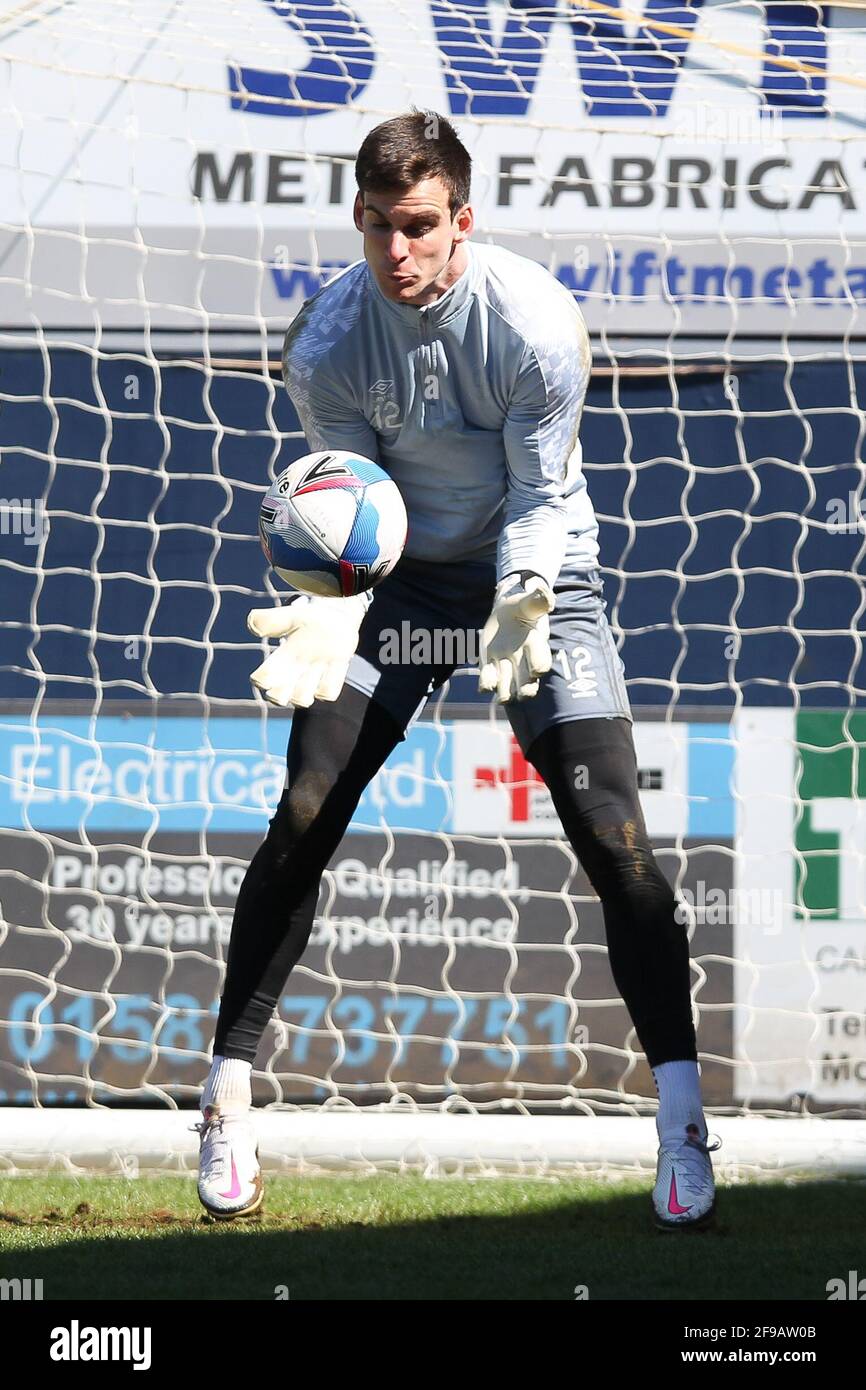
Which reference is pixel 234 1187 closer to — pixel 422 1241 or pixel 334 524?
pixel 422 1241

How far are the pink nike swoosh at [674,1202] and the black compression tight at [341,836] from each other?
196 millimetres

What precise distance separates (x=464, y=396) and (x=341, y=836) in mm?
787

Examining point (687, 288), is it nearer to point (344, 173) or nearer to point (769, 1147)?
point (344, 173)

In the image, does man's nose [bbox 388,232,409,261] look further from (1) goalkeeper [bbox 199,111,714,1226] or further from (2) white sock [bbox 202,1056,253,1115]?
(2) white sock [bbox 202,1056,253,1115]

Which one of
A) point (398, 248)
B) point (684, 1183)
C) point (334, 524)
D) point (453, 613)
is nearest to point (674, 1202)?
point (684, 1183)

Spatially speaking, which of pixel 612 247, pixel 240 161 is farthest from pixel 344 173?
pixel 612 247

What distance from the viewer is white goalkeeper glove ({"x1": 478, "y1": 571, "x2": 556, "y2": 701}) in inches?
104

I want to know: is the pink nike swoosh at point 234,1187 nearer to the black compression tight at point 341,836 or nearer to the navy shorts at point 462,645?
the black compression tight at point 341,836

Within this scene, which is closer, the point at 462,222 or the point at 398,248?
the point at 398,248

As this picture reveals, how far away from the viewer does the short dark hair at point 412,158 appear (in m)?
2.55

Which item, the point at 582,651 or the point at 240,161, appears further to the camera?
the point at 240,161

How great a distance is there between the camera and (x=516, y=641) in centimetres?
268

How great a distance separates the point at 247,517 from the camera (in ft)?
14.7

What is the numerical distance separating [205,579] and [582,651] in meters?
1.87
